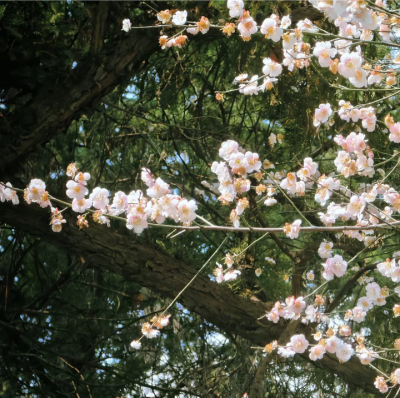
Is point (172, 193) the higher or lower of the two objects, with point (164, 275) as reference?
higher

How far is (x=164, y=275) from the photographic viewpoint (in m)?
2.46

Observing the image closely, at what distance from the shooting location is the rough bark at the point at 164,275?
2262 millimetres

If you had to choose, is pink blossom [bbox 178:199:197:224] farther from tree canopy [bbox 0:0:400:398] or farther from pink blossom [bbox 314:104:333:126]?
pink blossom [bbox 314:104:333:126]

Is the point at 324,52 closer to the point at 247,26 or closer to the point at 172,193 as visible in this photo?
the point at 247,26

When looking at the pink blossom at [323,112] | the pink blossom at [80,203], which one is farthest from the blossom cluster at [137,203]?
the pink blossom at [323,112]

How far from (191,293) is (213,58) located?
1294mm

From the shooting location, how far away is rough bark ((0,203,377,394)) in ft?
7.42

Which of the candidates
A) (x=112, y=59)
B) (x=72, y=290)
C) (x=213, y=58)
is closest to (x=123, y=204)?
(x=112, y=59)

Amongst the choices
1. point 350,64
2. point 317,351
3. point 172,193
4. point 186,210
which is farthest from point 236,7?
point 317,351

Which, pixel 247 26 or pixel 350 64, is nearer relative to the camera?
pixel 350 64

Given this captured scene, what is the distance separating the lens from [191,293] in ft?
8.23

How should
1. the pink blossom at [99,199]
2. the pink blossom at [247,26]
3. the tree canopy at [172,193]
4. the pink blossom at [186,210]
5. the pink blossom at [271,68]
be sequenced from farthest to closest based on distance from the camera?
the tree canopy at [172,193], the pink blossom at [271,68], the pink blossom at [247,26], the pink blossom at [99,199], the pink blossom at [186,210]

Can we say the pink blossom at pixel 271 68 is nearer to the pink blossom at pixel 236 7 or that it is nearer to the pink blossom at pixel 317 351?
the pink blossom at pixel 236 7

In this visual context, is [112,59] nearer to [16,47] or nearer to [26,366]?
[16,47]
